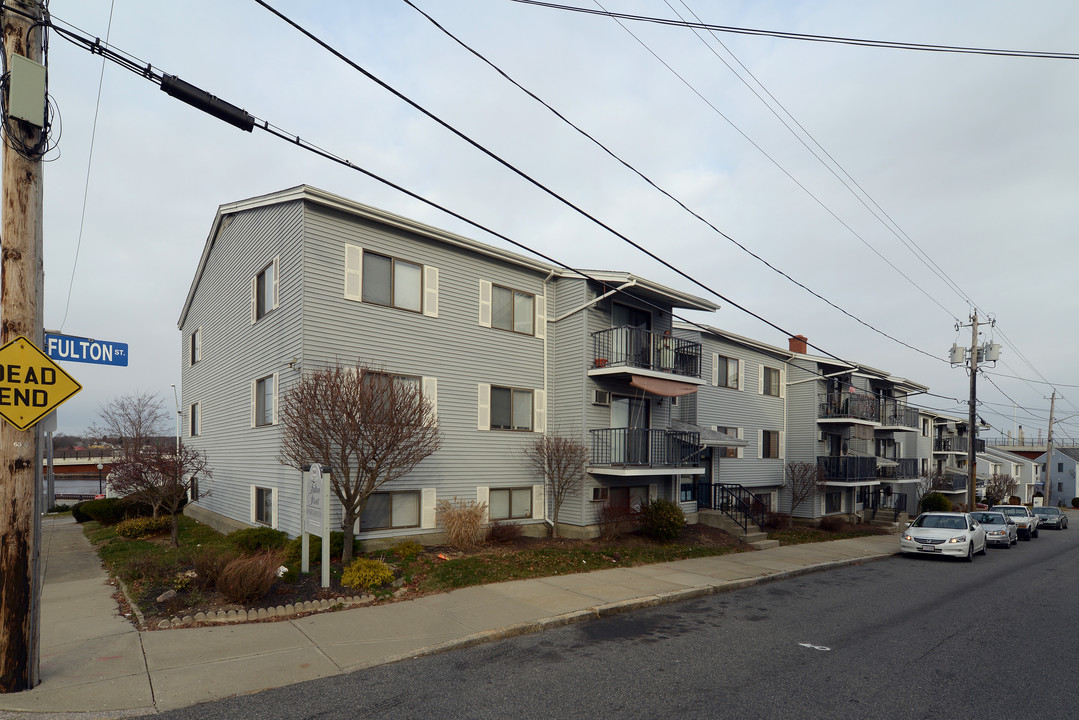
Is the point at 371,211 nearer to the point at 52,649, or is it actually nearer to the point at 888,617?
the point at 52,649

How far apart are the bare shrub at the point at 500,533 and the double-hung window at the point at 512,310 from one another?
17.5 feet

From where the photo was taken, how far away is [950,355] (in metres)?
33.2

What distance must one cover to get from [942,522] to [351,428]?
64.1 feet

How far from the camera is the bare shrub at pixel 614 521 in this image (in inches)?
698

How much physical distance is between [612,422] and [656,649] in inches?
420

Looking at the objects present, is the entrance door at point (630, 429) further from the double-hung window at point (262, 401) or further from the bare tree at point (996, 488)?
the bare tree at point (996, 488)

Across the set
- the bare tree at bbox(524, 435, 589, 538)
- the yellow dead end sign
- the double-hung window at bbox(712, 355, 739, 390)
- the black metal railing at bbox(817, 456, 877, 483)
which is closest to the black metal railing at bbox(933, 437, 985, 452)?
the black metal railing at bbox(817, 456, 877, 483)

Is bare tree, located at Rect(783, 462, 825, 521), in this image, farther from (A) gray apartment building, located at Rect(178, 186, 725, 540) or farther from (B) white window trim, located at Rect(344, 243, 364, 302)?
(B) white window trim, located at Rect(344, 243, 364, 302)

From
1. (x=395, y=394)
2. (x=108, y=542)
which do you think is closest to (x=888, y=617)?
(x=395, y=394)

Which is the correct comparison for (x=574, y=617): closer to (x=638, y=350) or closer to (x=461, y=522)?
(x=461, y=522)

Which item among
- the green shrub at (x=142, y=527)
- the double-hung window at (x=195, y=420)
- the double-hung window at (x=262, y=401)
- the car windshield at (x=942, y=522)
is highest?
the double-hung window at (x=262, y=401)

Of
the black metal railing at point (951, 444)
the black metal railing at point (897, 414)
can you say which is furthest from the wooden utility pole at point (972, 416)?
the black metal railing at point (951, 444)

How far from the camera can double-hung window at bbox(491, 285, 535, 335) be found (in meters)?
17.7

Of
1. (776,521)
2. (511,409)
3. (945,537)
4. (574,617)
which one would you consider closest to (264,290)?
(511,409)
